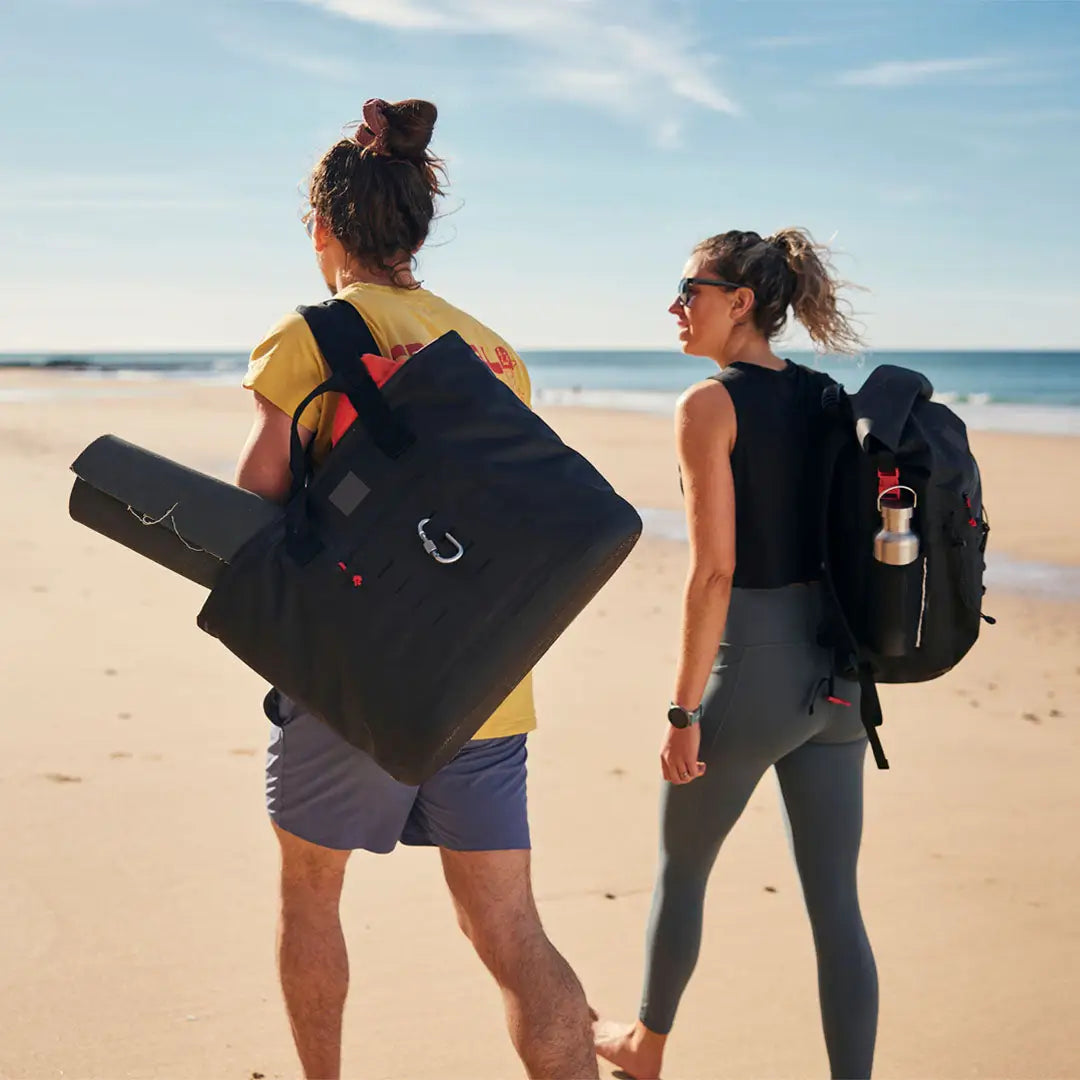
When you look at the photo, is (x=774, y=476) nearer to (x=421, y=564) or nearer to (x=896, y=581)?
(x=896, y=581)

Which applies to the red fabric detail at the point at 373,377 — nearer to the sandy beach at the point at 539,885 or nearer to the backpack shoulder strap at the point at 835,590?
the backpack shoulder strap at the point at 835,590

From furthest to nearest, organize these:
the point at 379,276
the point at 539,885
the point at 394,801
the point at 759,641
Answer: the point at 539,885, the point at 759,641, the point at 379,276, the point at 394,801

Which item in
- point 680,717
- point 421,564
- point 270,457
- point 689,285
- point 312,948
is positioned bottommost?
point 312,948

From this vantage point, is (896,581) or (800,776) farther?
(800,776)

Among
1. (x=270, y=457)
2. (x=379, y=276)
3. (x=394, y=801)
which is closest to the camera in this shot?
(x=270, y=457)

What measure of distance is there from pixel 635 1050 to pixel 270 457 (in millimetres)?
1627

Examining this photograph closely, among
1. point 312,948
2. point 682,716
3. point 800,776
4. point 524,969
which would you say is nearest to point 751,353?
point 682,716

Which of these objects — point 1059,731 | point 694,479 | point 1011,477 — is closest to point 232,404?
point 1011,477

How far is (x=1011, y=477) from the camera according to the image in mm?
15211

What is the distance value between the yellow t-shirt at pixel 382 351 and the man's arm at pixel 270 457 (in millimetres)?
23

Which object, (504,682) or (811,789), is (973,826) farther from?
(504,682)

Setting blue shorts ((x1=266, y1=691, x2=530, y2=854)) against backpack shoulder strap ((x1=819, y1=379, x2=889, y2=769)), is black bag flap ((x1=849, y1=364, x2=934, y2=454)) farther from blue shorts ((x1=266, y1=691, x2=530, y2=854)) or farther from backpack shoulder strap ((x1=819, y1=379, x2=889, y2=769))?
blue shorts ((x1=266, y1=691, x2=530, y2=854))

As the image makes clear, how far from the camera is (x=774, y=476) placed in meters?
2.41

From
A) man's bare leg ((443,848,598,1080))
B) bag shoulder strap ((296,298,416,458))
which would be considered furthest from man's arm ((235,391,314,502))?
man's bare leg ((443,848,598,1080))
